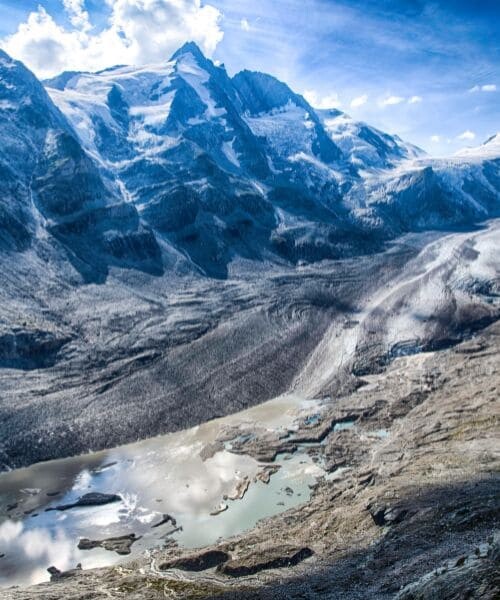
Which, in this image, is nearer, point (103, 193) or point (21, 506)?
point (21, 506)

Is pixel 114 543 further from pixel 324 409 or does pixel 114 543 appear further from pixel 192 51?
pixel 192 51

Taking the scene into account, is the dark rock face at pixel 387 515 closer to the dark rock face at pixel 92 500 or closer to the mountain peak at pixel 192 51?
the dark rock face at pixel 92 500

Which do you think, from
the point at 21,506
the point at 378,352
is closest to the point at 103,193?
the point at 378,352

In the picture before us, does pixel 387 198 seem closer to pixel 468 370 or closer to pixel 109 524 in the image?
pixel 468 370

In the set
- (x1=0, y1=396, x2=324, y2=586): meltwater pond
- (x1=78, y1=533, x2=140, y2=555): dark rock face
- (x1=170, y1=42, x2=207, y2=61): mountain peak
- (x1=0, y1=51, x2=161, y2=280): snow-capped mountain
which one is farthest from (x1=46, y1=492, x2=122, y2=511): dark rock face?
(x1=170, y1=42, x2=207, y2=61): mountain peak

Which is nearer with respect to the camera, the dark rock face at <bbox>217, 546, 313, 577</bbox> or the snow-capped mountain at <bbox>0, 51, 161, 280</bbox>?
the dark rock face at <bbox>217, 546, 313, 577</bbox>

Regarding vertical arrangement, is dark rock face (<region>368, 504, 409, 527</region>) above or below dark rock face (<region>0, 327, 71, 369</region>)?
below

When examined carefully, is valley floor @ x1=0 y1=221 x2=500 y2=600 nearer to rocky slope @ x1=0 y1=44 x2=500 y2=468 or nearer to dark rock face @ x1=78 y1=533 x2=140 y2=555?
rocky slope @ x1=0 y1=44 x2=500 y2=468
